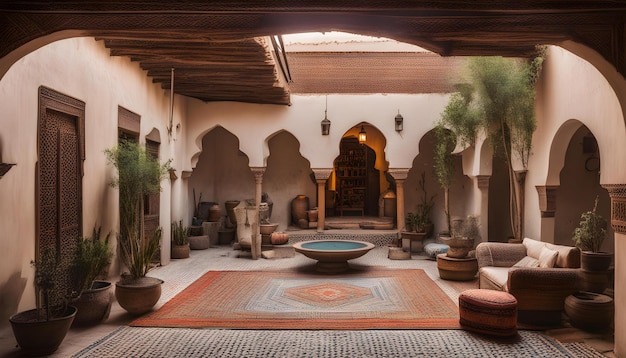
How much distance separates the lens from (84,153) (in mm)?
7008

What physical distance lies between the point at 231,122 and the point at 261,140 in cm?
88

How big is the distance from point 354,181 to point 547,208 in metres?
8.97

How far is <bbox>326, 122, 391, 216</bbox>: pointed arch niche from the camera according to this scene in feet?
53.1

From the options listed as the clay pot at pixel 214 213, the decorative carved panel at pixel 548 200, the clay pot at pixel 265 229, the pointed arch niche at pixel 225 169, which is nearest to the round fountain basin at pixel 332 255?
the clay pot at pixel 265 229

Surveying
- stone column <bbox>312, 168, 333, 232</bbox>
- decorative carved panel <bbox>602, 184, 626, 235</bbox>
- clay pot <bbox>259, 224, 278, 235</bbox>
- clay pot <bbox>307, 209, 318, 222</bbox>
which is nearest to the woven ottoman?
decorative carved panel <bbox>602, 184, 626, 235</bbox>

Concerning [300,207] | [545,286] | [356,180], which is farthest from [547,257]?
[356,180]

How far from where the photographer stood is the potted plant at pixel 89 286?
5.70 meters

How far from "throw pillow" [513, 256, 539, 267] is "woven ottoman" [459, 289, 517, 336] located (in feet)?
4.04

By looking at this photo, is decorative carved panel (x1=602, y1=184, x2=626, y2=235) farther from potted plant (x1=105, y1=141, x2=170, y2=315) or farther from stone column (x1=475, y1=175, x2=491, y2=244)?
stone column (x1=475, y1=175, x2=491, y2=244)

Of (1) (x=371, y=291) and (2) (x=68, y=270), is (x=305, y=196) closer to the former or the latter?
(1) (x=371, y=291)

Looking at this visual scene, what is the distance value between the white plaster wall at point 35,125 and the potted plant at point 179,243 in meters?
2.76

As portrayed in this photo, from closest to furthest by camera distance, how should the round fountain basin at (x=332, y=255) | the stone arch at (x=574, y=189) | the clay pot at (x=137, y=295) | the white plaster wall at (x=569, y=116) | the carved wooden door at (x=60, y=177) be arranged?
the white plaster wall at (x=569, y=116), the carved wooden door at (x=60, y=177), the clay pot at (x=137, y=295), the round fountain basin at (x=332, y=255), the stone arch at (x=574, y=189)

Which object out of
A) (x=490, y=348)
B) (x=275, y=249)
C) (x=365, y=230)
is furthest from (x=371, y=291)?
(x=365, y=230)

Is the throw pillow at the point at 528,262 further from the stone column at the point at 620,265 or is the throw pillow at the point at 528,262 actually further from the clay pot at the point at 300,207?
the clay pot at the point at 300,207
